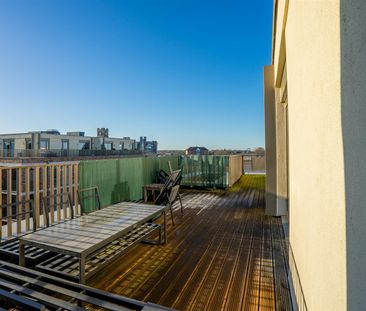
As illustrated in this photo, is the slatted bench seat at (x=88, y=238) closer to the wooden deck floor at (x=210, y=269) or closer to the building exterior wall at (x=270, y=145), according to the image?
the wooden deck floor at (x=210, y=269)

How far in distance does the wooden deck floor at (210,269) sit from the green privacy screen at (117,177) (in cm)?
181

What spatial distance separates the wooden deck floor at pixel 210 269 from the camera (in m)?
2.07

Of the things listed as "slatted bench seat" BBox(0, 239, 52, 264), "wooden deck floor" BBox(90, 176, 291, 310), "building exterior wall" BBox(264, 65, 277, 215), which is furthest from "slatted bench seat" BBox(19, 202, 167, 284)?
"building exterior wall" BBox(264, 65, 277, 215)

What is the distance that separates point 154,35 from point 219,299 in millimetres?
10457

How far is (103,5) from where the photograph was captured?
7.79 meters

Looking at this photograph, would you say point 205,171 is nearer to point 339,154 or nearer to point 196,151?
point 339,154

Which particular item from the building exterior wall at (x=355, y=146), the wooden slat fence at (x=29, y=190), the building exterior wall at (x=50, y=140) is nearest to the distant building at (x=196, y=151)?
the wooden slat fence at (x=29, y=190)

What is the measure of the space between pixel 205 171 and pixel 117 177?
3.96m

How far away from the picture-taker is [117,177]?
5.39 metres

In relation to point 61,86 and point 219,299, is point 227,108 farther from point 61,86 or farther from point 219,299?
point 219,299

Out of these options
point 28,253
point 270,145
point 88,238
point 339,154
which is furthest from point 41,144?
point 339,154

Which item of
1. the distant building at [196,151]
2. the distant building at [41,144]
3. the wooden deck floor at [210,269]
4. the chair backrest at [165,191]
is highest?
the distant building at [41,144]

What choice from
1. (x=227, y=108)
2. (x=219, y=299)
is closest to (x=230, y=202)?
(x=219, y=299)

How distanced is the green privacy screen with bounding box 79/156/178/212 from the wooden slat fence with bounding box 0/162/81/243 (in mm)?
275
